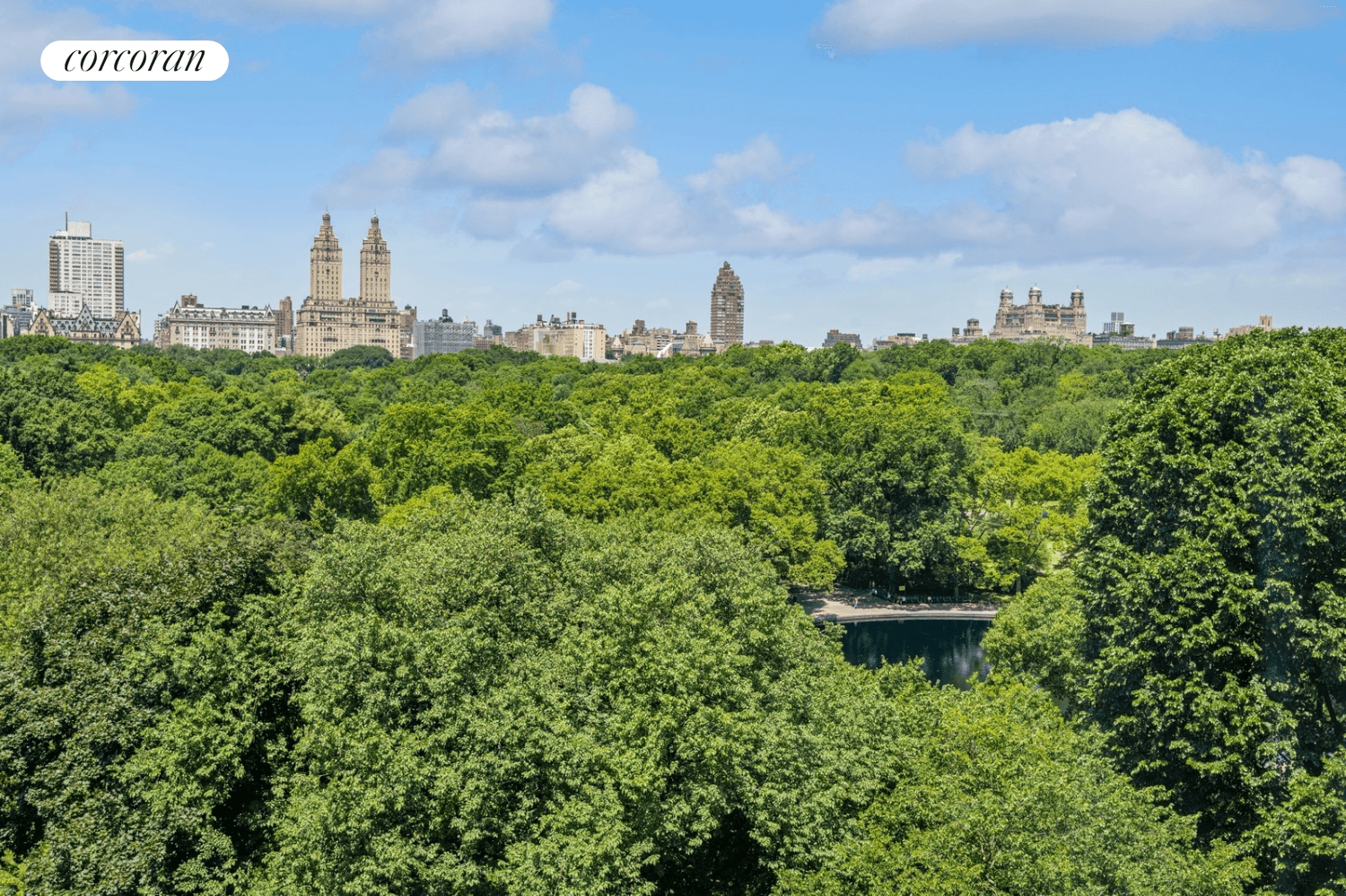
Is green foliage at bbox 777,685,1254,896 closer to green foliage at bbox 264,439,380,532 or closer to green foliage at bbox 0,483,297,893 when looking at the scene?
green foliage at bbox 0,483,297,893

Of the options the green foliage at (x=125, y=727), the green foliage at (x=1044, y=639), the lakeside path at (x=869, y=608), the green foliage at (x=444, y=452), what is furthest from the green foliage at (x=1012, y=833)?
the green foliage at (x=444, y=452)

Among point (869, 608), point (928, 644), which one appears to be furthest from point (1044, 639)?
point (869, 608)

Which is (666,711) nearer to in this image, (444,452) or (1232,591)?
(1232,591)

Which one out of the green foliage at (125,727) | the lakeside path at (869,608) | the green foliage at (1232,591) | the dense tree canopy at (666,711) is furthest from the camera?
the lakeside path at (869,608)

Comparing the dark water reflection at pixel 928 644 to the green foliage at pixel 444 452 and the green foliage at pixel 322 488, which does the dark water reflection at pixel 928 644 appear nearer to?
the green foliage at pixel 444 452

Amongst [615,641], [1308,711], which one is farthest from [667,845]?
[1308,711]

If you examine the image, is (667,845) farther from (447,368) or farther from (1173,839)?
(447,368)

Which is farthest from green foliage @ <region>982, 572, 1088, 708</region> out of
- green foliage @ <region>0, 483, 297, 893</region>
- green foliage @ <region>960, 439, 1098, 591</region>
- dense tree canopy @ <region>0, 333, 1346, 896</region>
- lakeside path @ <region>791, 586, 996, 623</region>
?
green foliage @ <region>0, 483, 297, 893</region>
